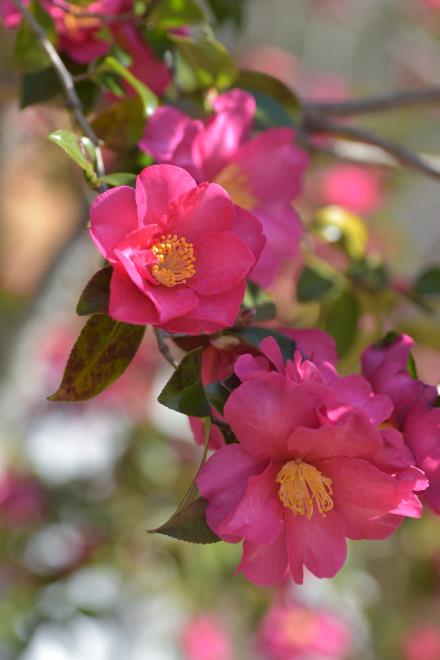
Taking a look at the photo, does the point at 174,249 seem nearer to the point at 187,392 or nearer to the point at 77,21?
the point at 187,392

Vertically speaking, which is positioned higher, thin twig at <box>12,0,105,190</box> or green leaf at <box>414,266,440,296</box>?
thin twig at <box>12,0,105,190</box>

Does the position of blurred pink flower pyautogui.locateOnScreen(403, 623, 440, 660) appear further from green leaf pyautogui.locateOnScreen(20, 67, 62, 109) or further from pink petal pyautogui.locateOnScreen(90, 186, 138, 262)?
pink petal pyautogui.locateOnScreen(90, 186, 138, 262)

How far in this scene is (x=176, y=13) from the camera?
748 mm

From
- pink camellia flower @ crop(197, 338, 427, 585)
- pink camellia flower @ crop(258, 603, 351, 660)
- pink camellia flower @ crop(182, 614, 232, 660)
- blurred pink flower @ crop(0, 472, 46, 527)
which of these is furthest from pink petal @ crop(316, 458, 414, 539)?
pink camellia flower @ crop(182, 614, 232, 660)

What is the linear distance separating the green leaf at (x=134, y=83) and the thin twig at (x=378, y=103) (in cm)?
33

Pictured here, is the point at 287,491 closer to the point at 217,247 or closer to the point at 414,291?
the point at 217,247

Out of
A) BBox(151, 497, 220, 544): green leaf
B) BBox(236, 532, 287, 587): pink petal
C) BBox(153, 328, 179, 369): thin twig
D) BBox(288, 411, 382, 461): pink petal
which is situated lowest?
BBox(236, 532, 287, 587): pink petal

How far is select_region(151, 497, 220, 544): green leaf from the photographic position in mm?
504

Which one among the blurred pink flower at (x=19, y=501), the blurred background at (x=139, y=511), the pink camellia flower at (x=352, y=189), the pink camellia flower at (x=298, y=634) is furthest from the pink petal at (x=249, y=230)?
the pink camellia flower at (x=352, y=189)

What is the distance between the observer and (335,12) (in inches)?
140

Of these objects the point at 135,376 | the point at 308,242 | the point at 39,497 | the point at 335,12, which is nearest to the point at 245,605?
the point at 39,497

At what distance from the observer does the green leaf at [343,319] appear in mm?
895

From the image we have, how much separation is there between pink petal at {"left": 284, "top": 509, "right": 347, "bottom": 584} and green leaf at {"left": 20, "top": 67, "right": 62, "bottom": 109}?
1.34 ft

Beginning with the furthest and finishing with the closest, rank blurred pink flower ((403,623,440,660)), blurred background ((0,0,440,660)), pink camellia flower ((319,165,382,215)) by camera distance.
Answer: pink camellia flower ((319,165,382,215)), blurred pink flower ((403,623,440,660)), blurred background ((0,0,440,660))
